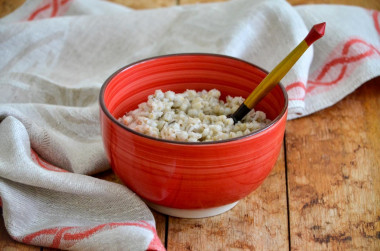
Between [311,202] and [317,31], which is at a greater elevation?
[317,31]

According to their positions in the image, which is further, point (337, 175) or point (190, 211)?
point (337, 175)

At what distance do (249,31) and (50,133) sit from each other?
2.06ft

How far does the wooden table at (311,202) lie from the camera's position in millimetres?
1031

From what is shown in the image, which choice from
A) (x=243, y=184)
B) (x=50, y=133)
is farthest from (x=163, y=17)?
(x=243, y=184)

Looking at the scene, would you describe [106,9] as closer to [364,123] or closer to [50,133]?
[50,133]

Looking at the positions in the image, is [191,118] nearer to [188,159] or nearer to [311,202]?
[188,159]

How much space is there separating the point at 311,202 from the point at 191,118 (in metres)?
0.32

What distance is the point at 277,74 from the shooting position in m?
1.06

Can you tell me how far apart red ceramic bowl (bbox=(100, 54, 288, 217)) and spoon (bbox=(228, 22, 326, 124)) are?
0.04 metres

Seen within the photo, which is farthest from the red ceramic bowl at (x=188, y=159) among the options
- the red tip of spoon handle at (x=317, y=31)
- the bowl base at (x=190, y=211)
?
the red tip of spoon handle at (x=317, y=31)

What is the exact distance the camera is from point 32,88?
1453 millimetres

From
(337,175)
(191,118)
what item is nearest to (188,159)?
(191,118)

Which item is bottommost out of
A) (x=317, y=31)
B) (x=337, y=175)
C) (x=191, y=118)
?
(x=337, y=175)

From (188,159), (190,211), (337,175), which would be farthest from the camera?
(337,175)
